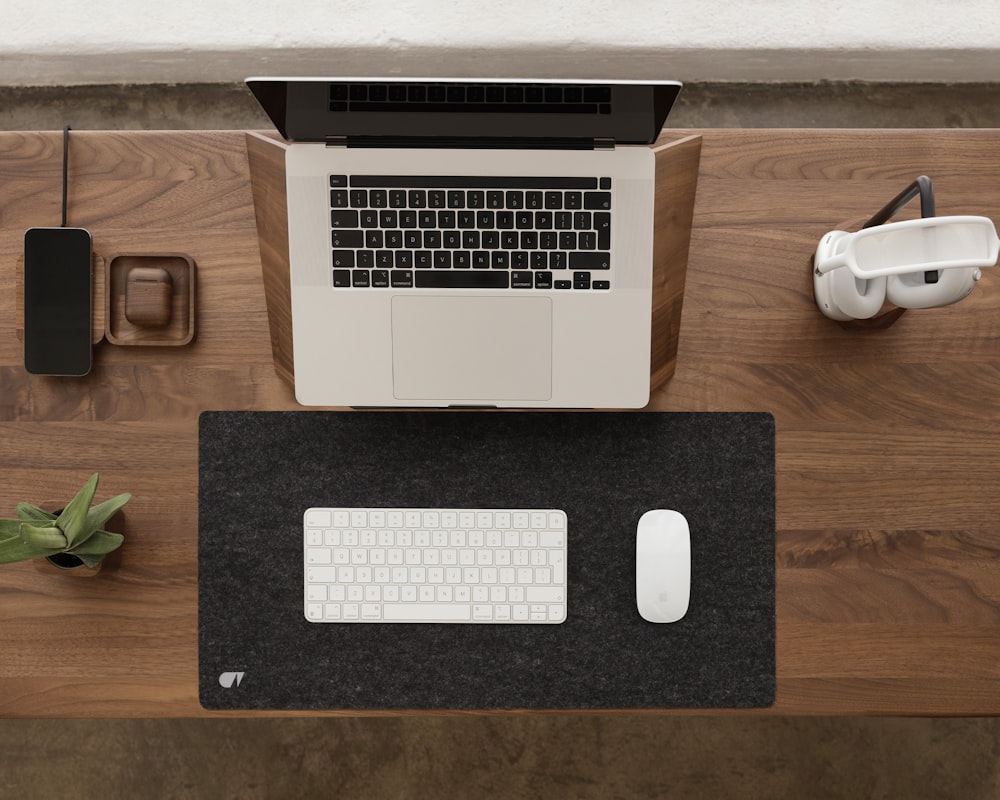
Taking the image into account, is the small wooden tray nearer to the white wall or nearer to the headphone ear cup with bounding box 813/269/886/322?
the white wall

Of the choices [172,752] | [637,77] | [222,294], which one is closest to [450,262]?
[222,294]

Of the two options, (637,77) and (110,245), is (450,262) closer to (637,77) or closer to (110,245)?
(110,245)

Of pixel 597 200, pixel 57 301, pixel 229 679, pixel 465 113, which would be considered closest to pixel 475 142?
pixel 465 113

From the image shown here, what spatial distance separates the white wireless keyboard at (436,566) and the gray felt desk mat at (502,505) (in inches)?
0.7

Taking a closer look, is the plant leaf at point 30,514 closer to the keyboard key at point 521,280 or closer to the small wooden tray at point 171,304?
the small wooden tray at point 171,304

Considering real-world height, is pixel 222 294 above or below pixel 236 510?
above

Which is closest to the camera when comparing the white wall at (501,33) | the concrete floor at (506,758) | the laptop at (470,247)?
the laptop at (470,247)

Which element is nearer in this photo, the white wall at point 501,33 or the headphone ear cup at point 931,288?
the headphone ear cup at point 931,288

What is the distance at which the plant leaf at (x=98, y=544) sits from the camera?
2.47ft

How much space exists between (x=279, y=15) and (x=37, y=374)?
665 mm

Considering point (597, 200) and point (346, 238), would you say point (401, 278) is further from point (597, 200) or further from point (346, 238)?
point (597, 200)

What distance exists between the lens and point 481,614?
827 mm

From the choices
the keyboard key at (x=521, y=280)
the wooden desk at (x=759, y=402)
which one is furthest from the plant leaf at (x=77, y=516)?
the keyboard key at (x=521, y=280)

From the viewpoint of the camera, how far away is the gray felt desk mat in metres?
0.83
